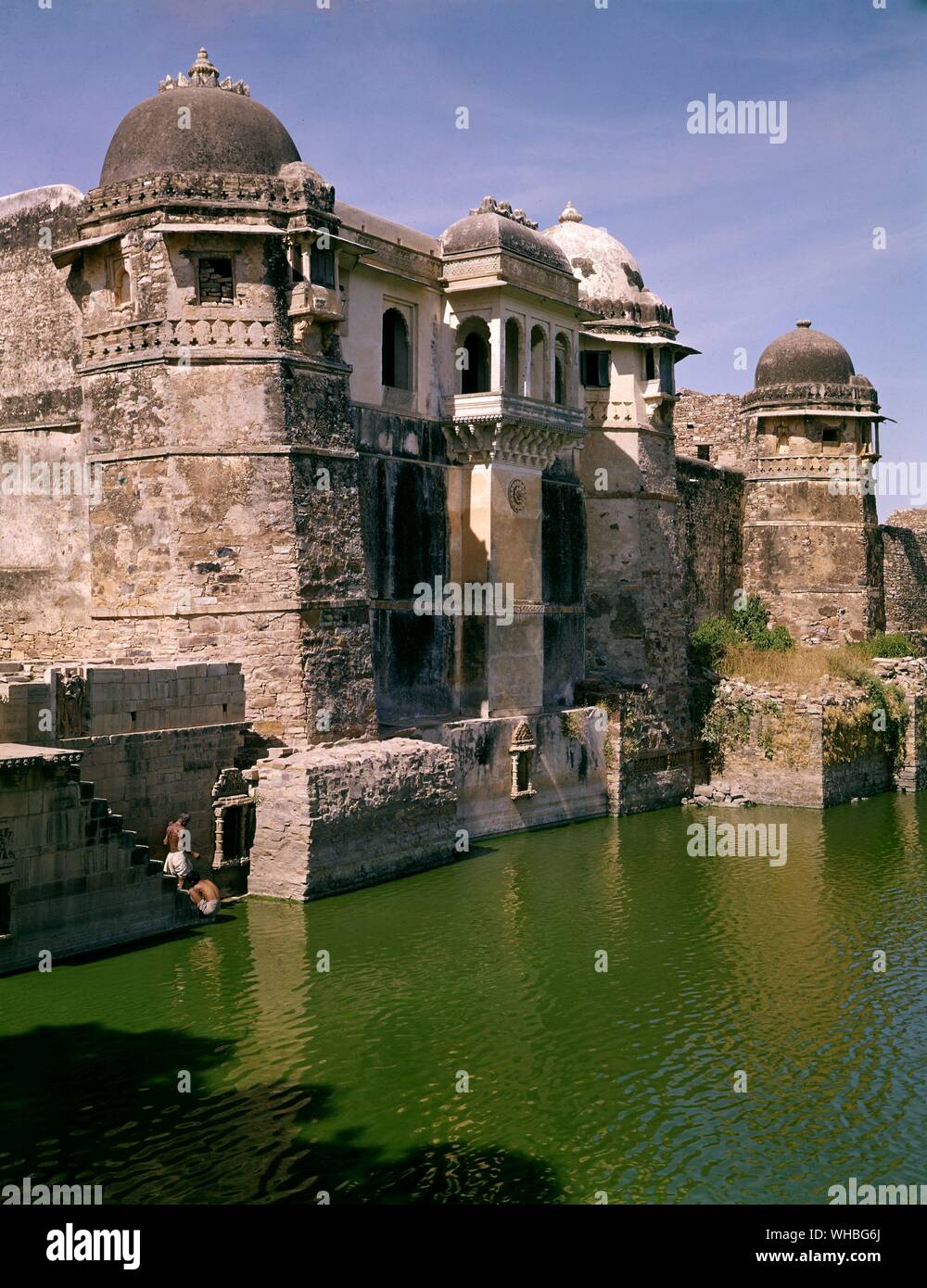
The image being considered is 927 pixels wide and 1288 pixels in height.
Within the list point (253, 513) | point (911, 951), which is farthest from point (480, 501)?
point (911, 951)

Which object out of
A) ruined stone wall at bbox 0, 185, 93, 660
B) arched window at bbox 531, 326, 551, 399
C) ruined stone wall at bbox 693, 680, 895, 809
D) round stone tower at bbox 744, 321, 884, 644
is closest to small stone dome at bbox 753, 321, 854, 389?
round stone tower at bbox 744, 321, 884, 644

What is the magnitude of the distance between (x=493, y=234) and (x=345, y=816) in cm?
880

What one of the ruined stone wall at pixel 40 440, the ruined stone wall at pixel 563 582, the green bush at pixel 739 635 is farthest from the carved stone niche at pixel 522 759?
the green bush at pixel 739 635

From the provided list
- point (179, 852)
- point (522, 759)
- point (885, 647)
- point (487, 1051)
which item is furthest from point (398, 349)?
point (885, 647)

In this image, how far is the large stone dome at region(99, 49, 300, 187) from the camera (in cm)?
1633

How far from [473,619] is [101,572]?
5770 millimetres

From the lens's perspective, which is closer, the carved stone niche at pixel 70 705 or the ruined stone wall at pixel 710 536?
the carved stone niche at pixel 70 705

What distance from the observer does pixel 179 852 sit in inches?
561

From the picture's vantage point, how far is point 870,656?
1121 inches

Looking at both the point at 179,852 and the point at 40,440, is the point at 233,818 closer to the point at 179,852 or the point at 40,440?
the point at 179,852

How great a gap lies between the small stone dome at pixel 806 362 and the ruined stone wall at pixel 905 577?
5.02 meters

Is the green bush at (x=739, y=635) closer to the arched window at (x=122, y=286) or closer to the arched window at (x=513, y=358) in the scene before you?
the arched window at (x=513, y=358)

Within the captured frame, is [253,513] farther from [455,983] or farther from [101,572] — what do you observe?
[455,983]

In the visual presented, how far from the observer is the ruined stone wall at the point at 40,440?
56.6ft
